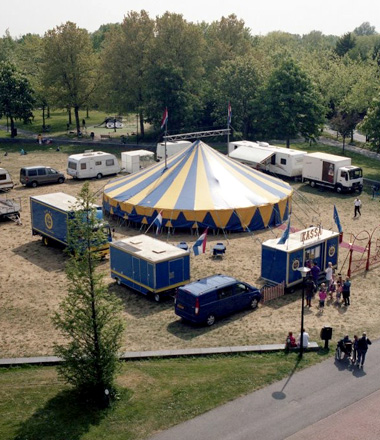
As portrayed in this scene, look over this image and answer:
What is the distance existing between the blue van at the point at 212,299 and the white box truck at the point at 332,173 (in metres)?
19.7

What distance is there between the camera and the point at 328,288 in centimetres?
2286

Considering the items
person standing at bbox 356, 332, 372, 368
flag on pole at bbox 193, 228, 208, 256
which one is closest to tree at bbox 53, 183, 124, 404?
person standing at bbox 356, 332, 372, 368

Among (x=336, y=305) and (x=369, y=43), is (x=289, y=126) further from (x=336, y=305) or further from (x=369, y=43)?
(x=369, y=43)

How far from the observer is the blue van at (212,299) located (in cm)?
1991

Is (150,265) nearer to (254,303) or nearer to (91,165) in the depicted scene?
(254,303)

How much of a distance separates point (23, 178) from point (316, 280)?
81.6 feet

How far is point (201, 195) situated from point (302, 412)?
1676 centimetres

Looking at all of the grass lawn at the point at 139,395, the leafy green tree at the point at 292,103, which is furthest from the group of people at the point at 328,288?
the leafy green tree at the point at 292,103

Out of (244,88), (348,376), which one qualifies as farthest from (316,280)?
(244,88)

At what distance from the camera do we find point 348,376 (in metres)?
16.9

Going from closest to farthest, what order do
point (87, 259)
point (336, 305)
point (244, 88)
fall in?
point (87, 259) < point (336, 305) < point (244, 88)

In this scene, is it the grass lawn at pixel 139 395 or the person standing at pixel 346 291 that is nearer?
the grass lawn at pixel 139 395

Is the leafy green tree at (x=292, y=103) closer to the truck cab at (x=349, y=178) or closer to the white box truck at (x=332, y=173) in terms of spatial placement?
the white box truck at (x=332, y=173)

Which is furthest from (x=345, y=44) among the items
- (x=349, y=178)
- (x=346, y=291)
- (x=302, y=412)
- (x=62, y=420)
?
(x=62, y=420)
